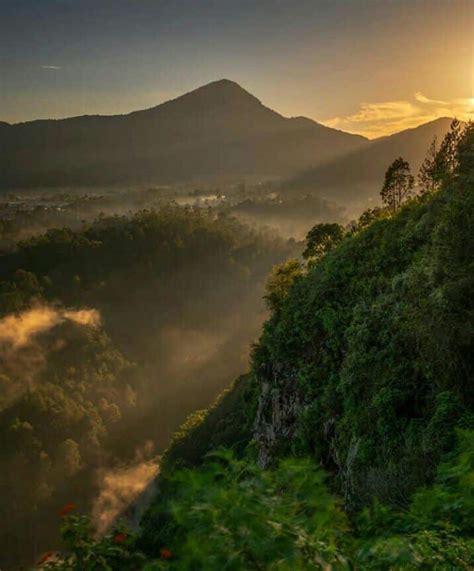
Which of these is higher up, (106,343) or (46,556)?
(46,556)

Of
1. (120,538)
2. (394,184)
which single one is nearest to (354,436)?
(120,538)

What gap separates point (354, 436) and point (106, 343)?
337 feet

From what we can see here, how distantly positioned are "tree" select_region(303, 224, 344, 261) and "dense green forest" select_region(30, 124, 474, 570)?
4.00 m

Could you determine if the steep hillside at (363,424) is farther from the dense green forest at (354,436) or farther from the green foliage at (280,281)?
the green foliage at (280,281)

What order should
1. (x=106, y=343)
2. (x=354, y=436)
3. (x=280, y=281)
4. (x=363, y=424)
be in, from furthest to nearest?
(x=106, y=343)
(x=280, y=281)
(x=354, y=436)
(x=363, y=424)

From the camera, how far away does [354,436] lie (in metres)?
11.3

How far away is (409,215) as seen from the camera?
20.7 metres

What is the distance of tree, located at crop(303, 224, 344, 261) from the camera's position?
1307 inches

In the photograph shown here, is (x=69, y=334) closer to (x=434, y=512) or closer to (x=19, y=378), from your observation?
(x=19, y=378)

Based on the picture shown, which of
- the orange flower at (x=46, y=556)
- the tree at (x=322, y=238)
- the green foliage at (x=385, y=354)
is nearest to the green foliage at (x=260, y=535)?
the orange flower at (x=46, y=556)

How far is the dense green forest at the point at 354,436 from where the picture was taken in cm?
291

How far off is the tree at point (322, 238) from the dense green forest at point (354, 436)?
4.00m

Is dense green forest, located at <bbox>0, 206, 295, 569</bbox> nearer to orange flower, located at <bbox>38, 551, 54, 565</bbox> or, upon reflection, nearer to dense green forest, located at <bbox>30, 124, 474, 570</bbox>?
dense green forest, located at <bbox>30, 124, 474, 570</bbox>

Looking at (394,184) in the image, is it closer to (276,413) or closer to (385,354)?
(276,413)
